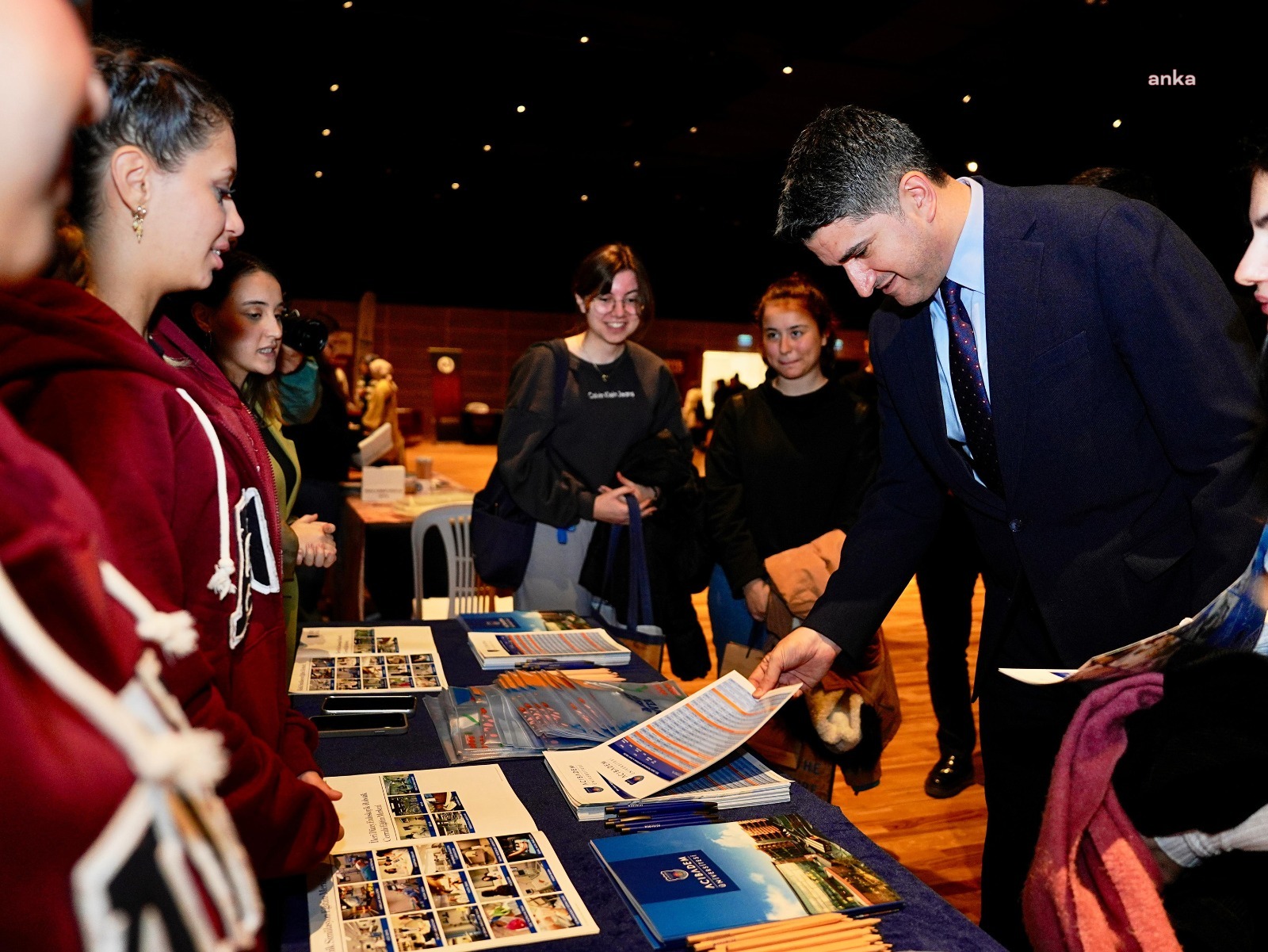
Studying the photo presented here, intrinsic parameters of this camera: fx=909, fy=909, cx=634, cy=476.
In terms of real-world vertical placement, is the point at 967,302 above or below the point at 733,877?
above

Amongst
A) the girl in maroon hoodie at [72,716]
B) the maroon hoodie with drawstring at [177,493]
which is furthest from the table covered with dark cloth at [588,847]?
the girl in maroon hoodie at [72,716]

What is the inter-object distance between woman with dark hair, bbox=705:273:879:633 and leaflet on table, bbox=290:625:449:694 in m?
1.06

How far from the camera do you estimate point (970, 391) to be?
1.62 metres

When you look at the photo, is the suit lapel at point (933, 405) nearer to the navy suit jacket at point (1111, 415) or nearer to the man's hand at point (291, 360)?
the navy suit jacket at point (1111, 415)

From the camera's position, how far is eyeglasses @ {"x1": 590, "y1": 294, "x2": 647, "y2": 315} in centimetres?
283

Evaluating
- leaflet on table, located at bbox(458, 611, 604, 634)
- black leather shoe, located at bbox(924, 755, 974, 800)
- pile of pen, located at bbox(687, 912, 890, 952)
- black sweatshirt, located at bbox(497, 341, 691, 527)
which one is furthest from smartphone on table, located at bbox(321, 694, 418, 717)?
black leather shoe, located at bbox(924, 755, 974, 800)

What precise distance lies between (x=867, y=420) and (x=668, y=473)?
636 millimetres

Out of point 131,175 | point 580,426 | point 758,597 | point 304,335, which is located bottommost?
point 758,597

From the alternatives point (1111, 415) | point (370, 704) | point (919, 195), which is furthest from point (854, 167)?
point (370, 704)

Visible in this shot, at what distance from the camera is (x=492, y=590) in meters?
3.75

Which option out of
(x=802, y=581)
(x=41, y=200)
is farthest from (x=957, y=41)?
(x=41, y=200)

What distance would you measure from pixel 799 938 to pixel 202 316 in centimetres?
187

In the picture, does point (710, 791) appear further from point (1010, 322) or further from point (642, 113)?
point (642, 113)

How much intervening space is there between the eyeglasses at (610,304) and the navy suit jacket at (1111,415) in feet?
4.63
